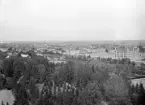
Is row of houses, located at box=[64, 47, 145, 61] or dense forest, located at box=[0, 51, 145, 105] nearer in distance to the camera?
dense forest, located at box=[0, 51, 145, 105]

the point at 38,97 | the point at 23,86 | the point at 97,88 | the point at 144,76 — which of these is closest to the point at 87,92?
the point at 97,88

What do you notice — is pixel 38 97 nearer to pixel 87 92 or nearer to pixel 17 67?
pixel 87 92

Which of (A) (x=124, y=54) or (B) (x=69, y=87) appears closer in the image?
(B) (x=69, y=87)

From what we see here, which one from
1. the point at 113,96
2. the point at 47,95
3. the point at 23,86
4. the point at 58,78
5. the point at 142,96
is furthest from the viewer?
the point at 58,78

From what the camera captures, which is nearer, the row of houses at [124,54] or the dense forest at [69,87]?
the dense forest at [69,87]

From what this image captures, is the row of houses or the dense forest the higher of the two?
the row of houses

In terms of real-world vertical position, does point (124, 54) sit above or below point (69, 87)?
above

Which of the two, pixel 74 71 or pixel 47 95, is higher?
pixel 74 71

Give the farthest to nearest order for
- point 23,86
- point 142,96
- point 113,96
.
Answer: point 23,86 < point 113,96 < point 142,96

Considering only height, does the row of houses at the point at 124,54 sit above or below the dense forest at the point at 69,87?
above

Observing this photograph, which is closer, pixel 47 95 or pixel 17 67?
pixel 47 95

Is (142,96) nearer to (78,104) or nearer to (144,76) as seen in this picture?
(78,104)
